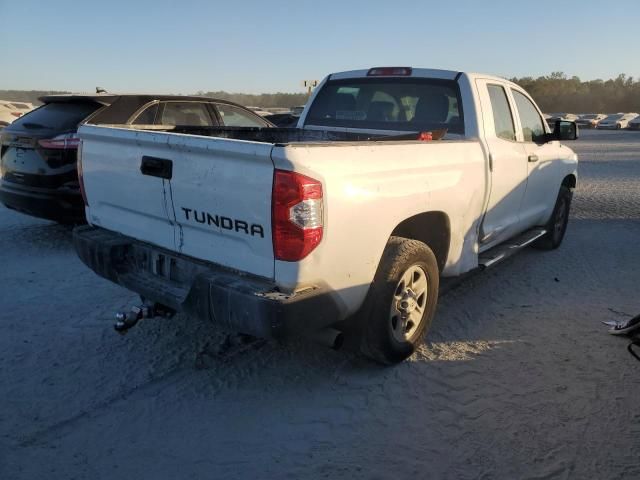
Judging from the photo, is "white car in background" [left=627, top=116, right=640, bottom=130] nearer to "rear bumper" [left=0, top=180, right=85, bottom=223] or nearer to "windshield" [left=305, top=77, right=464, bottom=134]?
"windshield" [left=305, top=77, right=464, bottom=134]

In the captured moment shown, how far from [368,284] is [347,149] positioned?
81 centimetres

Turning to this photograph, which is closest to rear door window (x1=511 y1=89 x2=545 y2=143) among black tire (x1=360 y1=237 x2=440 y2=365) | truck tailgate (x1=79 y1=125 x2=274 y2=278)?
black tire (x1=360 y1=237 x2=440 y2=365)

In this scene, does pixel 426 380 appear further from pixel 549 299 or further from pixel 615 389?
pixel 549 299

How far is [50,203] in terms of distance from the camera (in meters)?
5.80

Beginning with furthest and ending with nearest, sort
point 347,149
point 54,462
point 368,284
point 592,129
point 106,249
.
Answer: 1. point 592,129
2. point 106,249
3. point 368,284
4. point 347,149
5. point 54,462

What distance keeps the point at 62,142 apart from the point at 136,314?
10.7ft

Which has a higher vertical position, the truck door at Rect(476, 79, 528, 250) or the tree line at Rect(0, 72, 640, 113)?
the tree line at Rect(0, 72, 640, 113)

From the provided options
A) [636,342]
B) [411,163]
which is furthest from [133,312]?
[636,342]

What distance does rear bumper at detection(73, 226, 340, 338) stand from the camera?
105 inches

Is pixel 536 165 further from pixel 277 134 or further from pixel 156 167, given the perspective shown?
pixel 156 167

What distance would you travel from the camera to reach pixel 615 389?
334 cm

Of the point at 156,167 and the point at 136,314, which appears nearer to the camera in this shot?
the point at 156,167

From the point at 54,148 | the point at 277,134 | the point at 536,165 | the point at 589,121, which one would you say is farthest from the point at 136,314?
the point at 589,121

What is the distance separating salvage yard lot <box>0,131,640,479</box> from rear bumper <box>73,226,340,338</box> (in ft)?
1.87
